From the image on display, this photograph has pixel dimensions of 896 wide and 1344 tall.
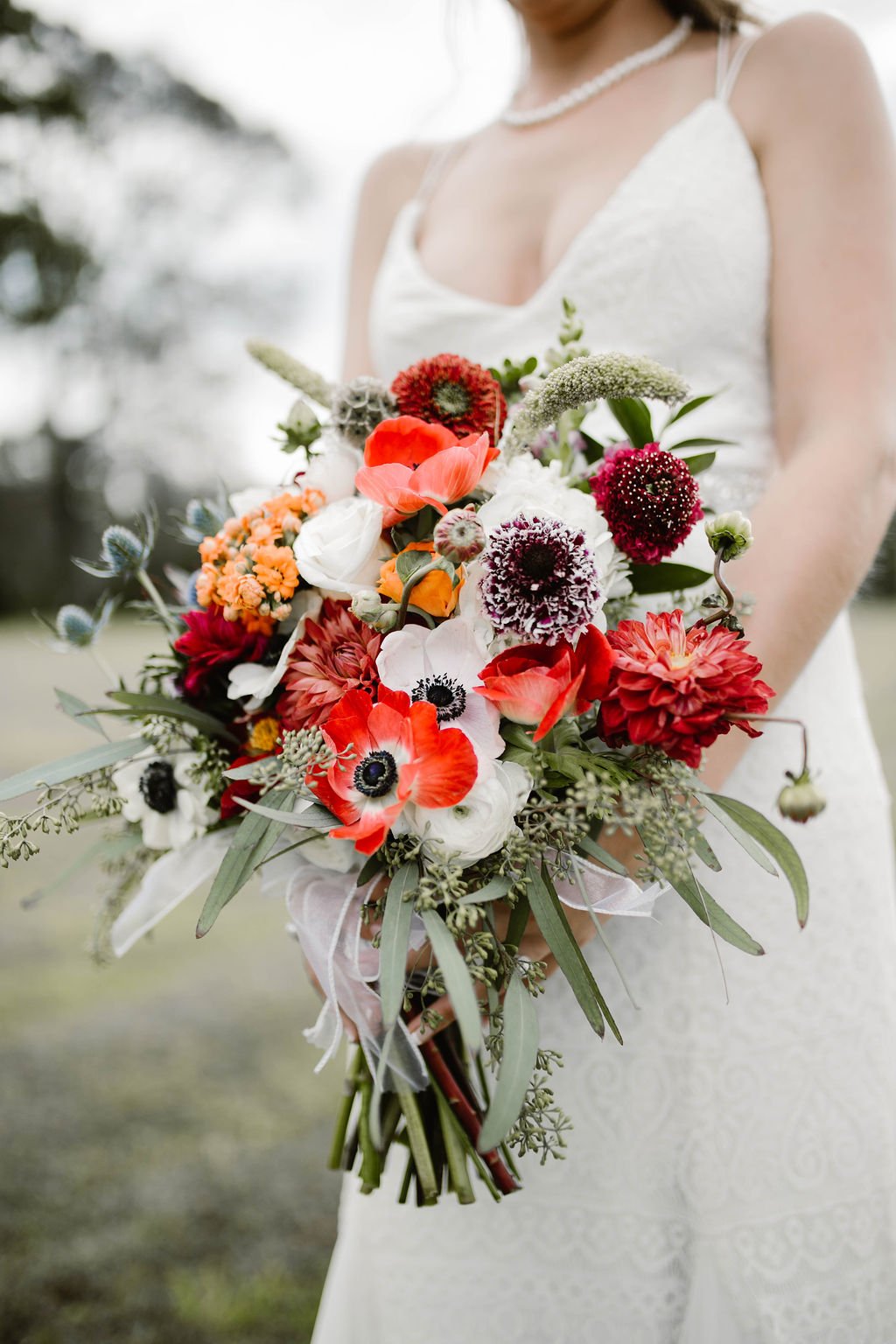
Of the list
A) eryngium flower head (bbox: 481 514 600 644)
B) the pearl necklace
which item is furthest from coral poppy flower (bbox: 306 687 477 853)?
the pearl necklace

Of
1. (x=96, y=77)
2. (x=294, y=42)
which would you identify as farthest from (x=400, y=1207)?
(x=96, y=77)

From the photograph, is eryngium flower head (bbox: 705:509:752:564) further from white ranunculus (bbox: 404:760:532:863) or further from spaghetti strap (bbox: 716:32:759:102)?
spaghetti strap (bbox: 716:32:759:102)

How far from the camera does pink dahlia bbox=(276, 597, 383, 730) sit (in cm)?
89

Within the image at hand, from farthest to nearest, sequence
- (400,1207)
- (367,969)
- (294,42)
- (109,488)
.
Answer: (109,488), (294,42), (400,1207), (367,969)

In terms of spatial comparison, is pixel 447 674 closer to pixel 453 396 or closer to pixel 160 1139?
pixel 453 396

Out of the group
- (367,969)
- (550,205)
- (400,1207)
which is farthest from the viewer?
(550,205)

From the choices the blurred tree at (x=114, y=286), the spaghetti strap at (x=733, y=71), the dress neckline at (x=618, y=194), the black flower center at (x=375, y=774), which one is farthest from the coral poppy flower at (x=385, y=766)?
the blurred tree at (x=114, y=286)

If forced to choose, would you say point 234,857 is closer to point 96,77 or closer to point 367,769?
point 367,769

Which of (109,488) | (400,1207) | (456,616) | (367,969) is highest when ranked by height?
(456,616)

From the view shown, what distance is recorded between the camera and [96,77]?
48.9 ft

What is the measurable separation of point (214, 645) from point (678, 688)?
1.61 ft

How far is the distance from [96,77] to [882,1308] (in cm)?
1816

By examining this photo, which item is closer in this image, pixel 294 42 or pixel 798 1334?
pixel 798 1334

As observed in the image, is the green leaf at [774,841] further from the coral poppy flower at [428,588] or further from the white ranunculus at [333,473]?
the white ranunculus at [333,473]
